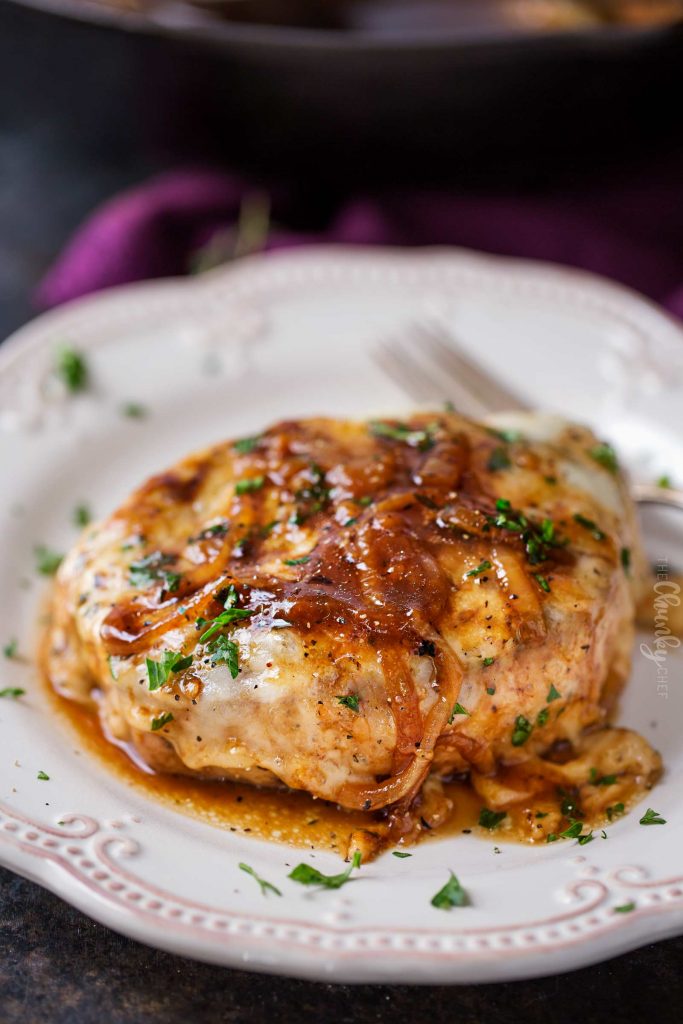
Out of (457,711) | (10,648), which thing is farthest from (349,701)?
(10,648)

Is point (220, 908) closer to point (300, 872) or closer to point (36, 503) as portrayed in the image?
point (300, 872)

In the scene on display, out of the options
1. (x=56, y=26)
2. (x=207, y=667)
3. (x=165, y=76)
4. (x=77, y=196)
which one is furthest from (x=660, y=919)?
(x=77, y=196)

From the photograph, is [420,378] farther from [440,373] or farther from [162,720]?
[162,720]

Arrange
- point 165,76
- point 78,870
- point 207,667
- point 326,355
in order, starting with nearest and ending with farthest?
point 78,870, point 207,667, point 326,355, point 165,76

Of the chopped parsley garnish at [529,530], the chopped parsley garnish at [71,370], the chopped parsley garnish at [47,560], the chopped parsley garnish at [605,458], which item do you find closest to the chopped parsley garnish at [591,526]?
the chopped parsley garnish at [529,530]

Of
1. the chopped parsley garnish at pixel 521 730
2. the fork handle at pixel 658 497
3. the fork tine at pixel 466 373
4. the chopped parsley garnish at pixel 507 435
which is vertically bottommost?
the chopped parsley garnish at pixel 521 730

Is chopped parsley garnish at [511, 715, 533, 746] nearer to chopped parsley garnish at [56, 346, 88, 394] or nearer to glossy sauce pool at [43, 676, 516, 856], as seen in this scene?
glossy sauce pool at [43, 676, 516, 856]

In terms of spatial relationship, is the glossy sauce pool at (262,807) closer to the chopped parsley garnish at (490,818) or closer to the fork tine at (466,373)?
the chopped parsley garnish at (490,818)
